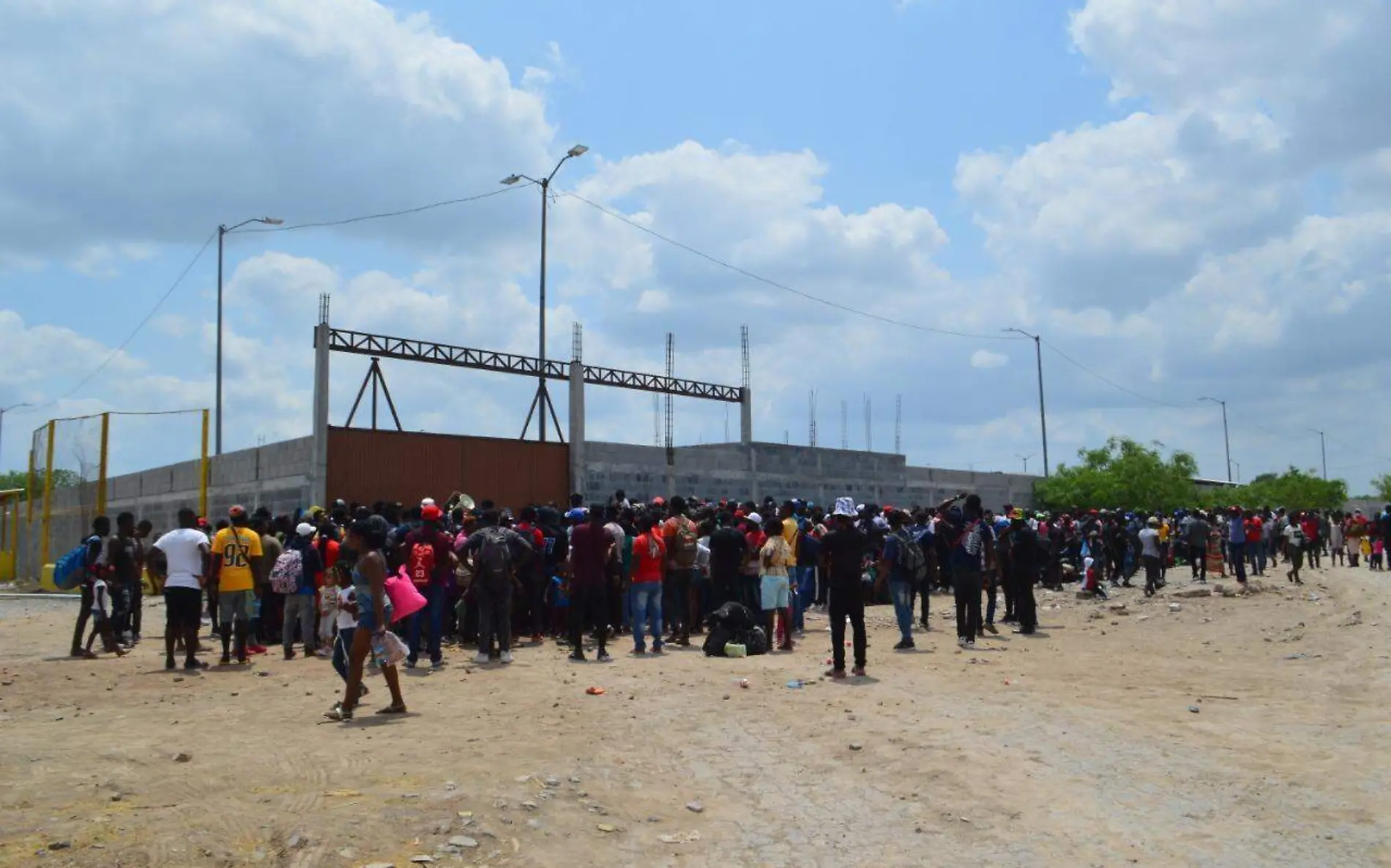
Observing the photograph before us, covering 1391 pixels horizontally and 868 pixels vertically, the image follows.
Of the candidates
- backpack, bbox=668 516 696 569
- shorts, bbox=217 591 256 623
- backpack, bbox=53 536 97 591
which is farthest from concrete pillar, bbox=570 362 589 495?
shorts, bbox=217 591 256 623

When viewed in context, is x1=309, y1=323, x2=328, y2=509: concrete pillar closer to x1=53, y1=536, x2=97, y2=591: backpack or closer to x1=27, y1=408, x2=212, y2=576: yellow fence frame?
x1=27, y1=408, x2=212, y2=576: yellow fence frame

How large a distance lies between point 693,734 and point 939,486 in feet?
119

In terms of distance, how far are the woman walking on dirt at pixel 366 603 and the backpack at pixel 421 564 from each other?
285 cm

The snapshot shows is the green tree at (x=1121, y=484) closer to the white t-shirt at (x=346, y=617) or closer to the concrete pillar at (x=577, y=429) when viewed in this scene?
the concrete pillar at (x=577, y=429)

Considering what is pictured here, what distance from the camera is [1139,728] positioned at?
342 inches

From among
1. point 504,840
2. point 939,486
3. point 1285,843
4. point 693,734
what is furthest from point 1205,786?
point 939,486

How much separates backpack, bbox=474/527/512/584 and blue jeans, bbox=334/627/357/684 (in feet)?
7.71

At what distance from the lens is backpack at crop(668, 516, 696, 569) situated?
13.5m

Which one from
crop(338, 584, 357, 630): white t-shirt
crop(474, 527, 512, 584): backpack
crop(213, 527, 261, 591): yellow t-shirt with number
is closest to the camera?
crop(338, 584, 357, 630): white t-shirt

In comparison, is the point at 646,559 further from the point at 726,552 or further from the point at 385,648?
the point at 385,648

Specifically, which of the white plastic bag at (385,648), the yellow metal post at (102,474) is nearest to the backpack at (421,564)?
the white plastic bag at (385,648)

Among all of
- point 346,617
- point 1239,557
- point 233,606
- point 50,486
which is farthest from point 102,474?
point 1239,557

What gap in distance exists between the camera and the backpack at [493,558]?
11.7 meters

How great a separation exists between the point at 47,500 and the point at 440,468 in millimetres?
8891
